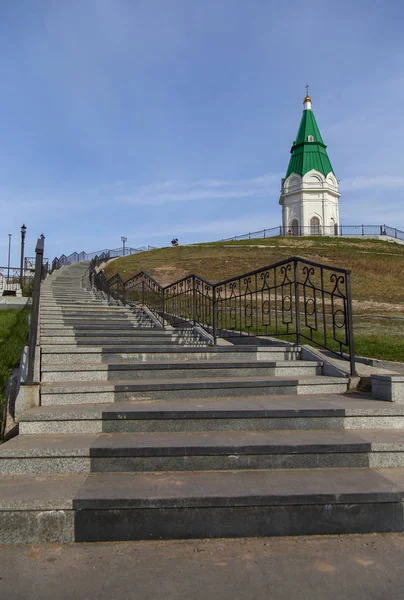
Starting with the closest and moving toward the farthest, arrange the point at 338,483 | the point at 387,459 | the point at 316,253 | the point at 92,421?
the point at 338,483
the point at 387,459
the point at 92,421
the point at 316,253

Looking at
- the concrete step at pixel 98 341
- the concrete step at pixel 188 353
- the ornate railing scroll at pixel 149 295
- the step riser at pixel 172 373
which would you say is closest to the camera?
A: the step riser at pixel 172 373

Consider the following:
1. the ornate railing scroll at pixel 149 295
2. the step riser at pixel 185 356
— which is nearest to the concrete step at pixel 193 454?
the step riser at pixel 185 356

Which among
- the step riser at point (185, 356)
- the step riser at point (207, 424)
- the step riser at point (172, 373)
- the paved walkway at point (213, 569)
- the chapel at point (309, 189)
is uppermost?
the chapel at point (309, 189)

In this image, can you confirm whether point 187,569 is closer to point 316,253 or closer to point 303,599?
point 303,599

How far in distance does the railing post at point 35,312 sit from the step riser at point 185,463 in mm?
1059

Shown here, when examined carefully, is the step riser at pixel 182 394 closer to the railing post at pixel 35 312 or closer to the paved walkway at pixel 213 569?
the railing post at pixel 35 312

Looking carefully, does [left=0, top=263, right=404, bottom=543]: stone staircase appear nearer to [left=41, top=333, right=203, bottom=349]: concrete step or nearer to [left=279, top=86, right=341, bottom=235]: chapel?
[left=41, top=333, right=203, bottom=349]: concrete step

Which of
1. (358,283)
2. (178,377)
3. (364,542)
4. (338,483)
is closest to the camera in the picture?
(364,542)

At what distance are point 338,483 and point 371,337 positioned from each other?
5.98 meters

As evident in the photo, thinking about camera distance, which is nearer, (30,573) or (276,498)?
(30,573)

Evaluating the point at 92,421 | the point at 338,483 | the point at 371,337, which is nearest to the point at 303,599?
the point at 338,483

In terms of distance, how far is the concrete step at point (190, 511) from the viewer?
8.48ft

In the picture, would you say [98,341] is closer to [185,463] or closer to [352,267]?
[185,463]

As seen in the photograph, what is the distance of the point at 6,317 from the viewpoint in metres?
10.1
